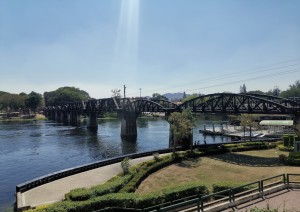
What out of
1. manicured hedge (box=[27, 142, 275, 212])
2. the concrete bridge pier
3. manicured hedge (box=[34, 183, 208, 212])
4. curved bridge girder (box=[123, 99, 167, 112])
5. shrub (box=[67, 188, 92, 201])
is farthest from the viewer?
the concrete bridge pier

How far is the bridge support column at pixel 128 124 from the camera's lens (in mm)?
108062

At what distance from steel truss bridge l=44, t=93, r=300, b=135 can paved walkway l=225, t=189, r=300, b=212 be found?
113ft

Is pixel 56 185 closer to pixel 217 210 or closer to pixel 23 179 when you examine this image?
pixel 23 179

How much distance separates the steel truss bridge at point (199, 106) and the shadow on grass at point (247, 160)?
11.4 metres

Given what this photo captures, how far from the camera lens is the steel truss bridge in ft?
188

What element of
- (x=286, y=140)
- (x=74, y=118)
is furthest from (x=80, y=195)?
(x=74, y=118)

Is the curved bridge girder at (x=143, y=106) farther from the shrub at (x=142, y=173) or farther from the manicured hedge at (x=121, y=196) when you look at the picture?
the manicured hedge at (x=121, y=196)

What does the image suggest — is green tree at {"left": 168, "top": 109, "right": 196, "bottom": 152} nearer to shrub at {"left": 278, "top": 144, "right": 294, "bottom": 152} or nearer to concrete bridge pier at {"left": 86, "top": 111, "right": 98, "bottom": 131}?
shrub at {"left": 278, "top": 144, "right": 294, "bottom": 152}

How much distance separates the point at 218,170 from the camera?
40.6 m

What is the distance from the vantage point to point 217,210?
18.5 metres

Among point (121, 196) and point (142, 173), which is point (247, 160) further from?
point (121, 196)

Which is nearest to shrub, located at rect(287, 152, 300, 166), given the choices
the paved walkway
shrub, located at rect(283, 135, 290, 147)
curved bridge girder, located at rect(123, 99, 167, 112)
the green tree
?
shrub, located at rect(283, 135, 290, 147)

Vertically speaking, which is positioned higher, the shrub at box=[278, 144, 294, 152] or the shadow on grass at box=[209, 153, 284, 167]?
the shrub at box=[278, 144, 294, 152]

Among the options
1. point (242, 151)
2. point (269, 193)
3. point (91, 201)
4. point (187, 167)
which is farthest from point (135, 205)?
point (242, 151)
